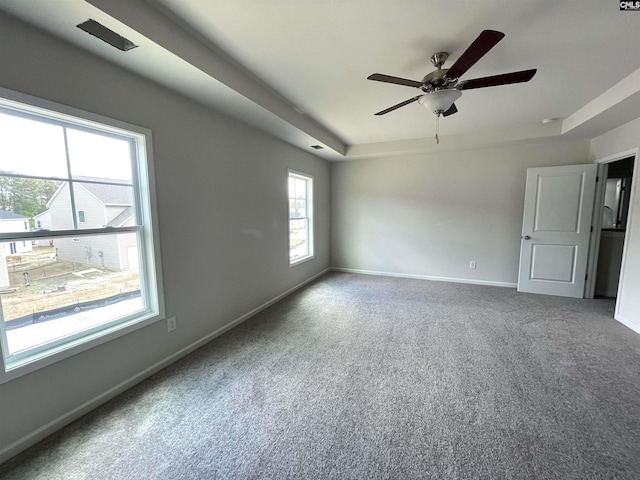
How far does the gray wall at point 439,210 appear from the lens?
172 inches

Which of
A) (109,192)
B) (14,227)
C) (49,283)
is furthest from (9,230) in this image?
(109,192)

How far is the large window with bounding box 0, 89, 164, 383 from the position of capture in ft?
4.87

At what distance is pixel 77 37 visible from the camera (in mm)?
1546

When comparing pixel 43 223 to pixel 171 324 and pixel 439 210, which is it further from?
pixel 439 210

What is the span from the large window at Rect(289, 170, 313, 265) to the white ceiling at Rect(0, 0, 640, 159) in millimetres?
1436

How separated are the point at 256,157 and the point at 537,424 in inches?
141

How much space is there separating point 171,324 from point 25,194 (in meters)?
1.38

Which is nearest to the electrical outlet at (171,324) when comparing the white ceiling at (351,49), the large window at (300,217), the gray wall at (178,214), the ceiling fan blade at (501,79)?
the gray wall at (178,214)

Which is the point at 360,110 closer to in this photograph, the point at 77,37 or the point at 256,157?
the point at 256,157

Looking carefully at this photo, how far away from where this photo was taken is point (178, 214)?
2.37 m

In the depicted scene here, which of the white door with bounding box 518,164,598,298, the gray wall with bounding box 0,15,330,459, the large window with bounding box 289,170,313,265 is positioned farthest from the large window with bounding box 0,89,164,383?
the white door with bounding box 518,164,598,298

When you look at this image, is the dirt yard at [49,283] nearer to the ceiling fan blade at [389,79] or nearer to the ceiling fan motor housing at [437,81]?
the ceiling fan blade at [389,79]

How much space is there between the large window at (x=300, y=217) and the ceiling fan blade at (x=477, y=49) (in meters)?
2.78

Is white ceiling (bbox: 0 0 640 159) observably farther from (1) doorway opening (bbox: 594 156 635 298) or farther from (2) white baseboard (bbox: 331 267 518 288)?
(2) white baseboard (bbox: 331 267 518 288)
